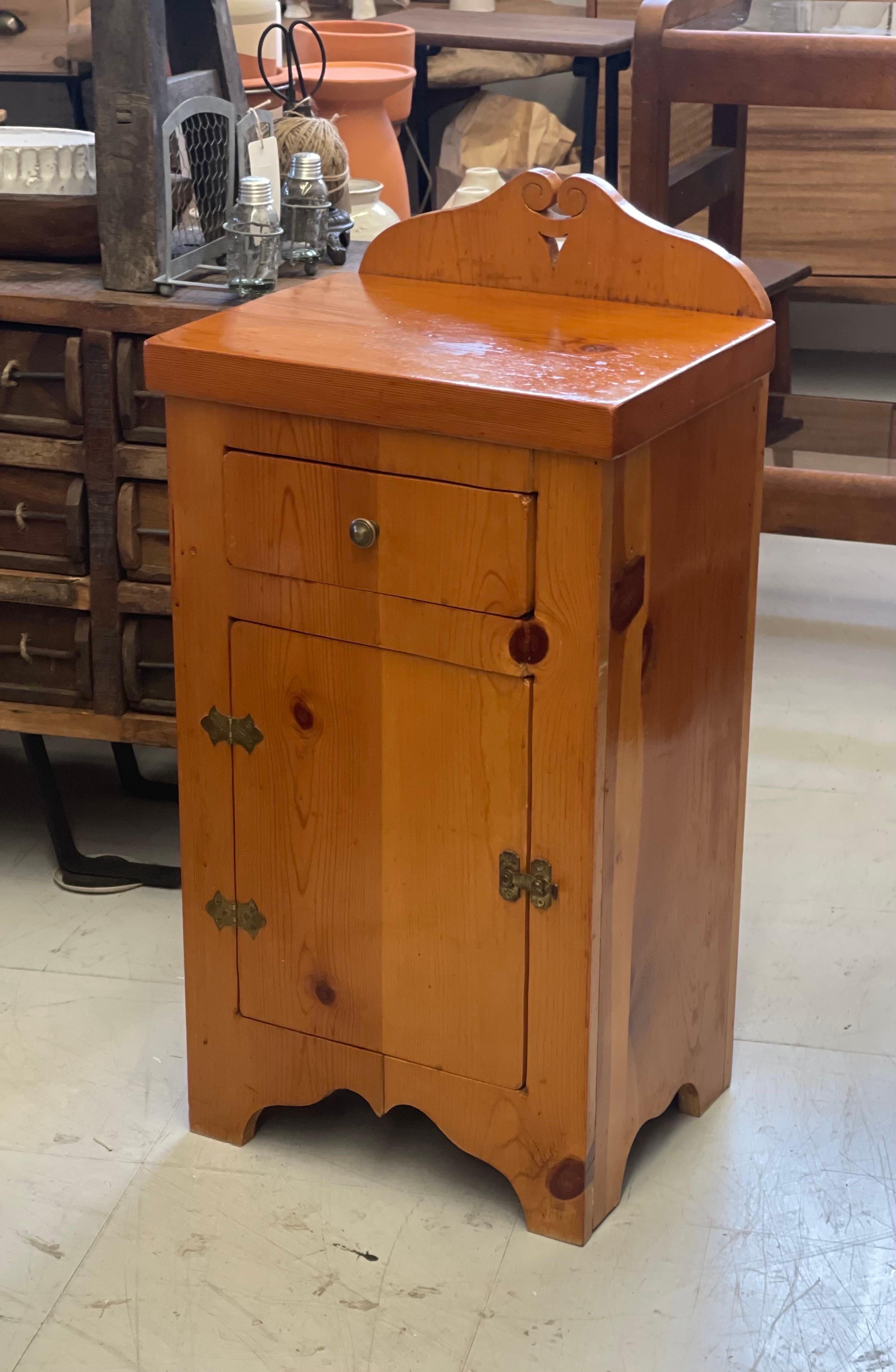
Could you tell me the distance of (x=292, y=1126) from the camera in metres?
1.77

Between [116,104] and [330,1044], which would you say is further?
[116,104]

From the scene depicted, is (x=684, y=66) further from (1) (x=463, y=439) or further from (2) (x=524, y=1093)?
(2) (x=524, y=1093)

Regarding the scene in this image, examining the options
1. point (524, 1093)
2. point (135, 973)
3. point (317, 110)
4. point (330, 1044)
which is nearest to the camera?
point (524, 1093)

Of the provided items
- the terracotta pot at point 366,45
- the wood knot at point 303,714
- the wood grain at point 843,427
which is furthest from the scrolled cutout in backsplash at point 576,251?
the terracotta pot at point 366,45

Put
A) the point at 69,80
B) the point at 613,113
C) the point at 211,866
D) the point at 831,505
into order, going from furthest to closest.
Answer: the point at 613,113 → the point at 69,80 → the point at 831,505 → the point at 211,866

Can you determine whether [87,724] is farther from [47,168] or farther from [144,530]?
[47,168]

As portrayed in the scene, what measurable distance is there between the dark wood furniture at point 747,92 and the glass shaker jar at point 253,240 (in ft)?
3.51

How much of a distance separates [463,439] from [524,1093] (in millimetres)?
641

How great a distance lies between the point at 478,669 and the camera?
1432mm

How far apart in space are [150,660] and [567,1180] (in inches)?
35.8

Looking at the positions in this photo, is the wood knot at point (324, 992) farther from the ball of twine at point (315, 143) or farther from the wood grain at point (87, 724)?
the ball of twine at point (315, 143)

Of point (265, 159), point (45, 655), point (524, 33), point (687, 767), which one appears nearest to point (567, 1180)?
point (687, 767)

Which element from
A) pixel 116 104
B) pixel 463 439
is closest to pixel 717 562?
pixel 463 439

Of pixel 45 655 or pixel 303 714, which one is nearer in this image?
pixel 303 714
